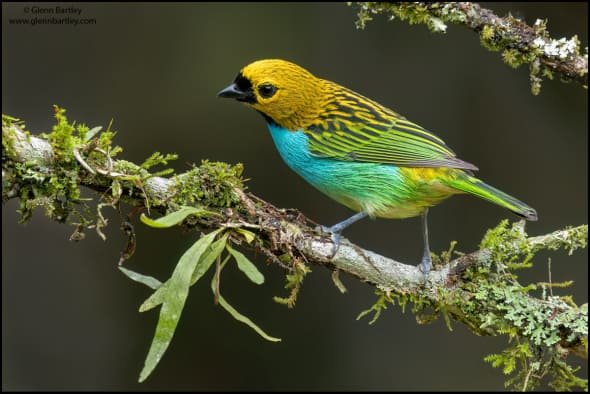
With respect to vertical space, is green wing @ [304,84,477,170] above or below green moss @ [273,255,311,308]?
above

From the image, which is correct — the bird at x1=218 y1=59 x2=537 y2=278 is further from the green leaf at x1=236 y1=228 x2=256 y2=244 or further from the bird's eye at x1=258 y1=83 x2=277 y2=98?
the green leaf at x1=236 y1=228 x2=256 y2=244

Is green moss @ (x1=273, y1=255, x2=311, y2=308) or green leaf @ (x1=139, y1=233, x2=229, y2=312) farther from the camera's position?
green moss @ (x1=273, y1=255, x2=311, y2=308)

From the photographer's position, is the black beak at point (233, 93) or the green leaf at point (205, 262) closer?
the green leaf at point (205, 262)

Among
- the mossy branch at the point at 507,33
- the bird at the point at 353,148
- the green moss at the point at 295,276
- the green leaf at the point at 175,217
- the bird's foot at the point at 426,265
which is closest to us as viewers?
the green leaf at the point at 175,217

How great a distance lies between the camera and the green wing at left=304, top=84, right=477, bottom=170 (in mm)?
3930

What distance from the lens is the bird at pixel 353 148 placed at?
390cm

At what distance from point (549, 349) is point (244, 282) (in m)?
3.11

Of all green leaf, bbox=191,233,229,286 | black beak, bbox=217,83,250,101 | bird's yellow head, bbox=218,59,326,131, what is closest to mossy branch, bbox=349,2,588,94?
bird's yellow head, bbox=218,59,326,131

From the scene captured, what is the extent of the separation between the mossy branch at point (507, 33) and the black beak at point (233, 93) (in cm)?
92

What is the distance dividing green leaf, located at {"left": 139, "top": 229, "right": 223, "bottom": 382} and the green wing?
1263mm

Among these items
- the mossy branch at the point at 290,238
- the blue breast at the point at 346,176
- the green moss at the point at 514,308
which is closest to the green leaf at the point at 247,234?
the mossy branch at the point at 290,238

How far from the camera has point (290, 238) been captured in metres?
3.15

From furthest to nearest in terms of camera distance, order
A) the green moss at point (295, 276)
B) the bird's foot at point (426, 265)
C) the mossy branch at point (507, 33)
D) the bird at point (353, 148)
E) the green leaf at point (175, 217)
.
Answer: the bird at point (353, 148), the mossy branch at point (507, 33), the bird's foot at point (426, 265), the green moss at point (295, 276), the green leaf at point (175, 217)

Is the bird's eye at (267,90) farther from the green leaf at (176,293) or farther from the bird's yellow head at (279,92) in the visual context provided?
the green leaf at (176,293)
